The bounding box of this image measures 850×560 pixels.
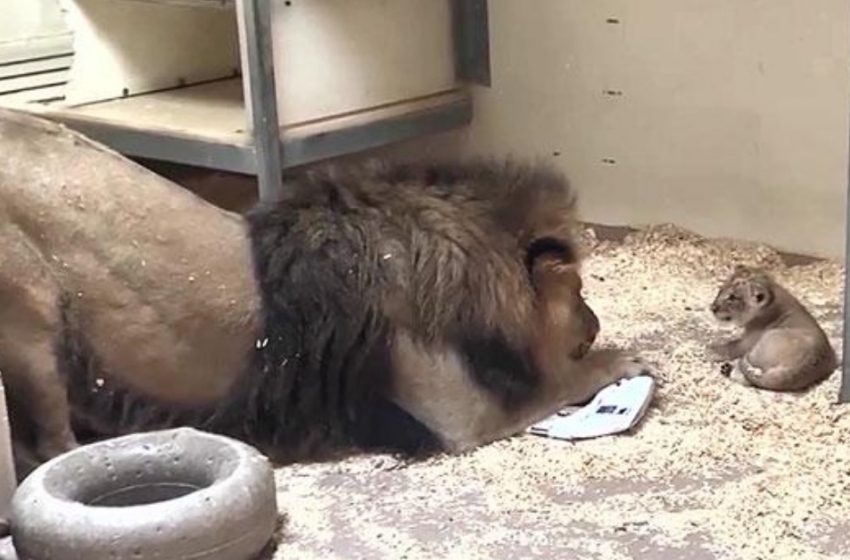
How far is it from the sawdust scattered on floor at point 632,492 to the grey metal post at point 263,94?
0.98 m

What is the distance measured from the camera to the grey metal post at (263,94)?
356 centimetres

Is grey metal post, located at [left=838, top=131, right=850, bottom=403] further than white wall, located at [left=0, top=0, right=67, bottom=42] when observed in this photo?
No

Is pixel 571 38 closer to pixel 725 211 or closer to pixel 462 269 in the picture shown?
pixel 725 211

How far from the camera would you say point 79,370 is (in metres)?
2.75

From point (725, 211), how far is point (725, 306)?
0.87 metres

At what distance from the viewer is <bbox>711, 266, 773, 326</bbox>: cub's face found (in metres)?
3.24

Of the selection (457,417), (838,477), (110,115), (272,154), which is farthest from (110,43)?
(838,477)

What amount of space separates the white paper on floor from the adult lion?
0.13 ft

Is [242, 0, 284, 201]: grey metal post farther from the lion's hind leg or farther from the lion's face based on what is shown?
the lion's hind leg

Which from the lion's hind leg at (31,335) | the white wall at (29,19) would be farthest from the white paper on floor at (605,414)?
the white wall at (29,19)

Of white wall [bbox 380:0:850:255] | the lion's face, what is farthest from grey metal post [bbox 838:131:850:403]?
white wall [bbox 380:0:850:255]

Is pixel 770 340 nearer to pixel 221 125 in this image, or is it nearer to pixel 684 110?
pixel 684 110

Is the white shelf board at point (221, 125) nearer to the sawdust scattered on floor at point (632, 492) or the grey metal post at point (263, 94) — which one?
the grey metal post at point (263, 94)

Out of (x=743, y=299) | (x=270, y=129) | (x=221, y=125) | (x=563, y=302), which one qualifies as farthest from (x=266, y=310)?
(x=221, y=125)
